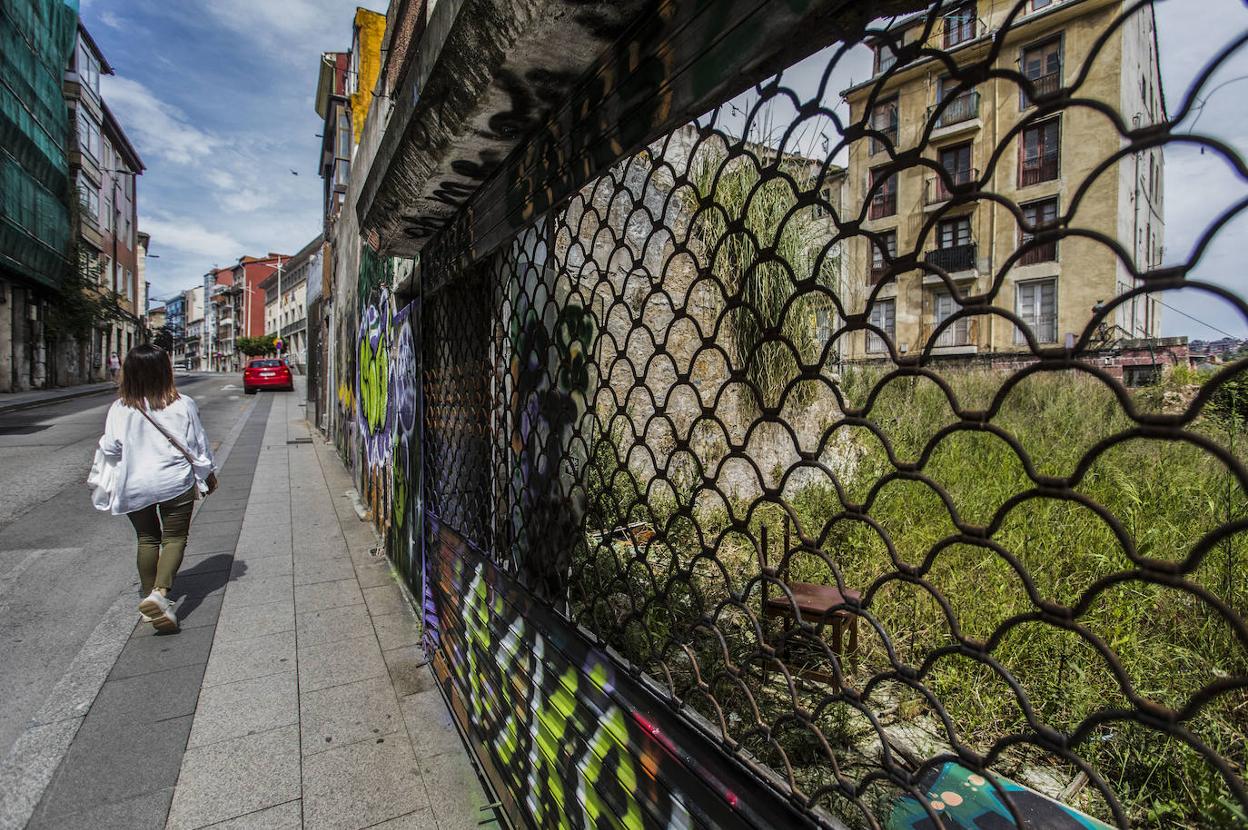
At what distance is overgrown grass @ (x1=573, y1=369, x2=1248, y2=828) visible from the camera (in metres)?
1.64

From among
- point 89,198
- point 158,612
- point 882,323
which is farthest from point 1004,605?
point 89,198

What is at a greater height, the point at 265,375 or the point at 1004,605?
the point at 265,375

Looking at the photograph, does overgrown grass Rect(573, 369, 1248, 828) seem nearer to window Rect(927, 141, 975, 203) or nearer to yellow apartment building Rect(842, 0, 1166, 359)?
yellow apartment building Rect(842, 0, 1166, 359)

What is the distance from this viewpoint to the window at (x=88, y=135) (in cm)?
2534

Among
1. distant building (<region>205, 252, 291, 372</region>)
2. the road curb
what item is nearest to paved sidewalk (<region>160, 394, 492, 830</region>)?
the road curb

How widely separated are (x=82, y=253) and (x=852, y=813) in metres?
32.4

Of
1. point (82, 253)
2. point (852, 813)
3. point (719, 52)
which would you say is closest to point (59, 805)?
point (852, 813)

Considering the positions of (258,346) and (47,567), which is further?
(258,346)

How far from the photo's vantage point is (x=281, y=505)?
7406 millimetres

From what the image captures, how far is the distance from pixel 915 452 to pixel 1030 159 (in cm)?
338

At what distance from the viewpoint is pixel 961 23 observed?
37.8 inches

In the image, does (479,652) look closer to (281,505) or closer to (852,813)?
(852,813)

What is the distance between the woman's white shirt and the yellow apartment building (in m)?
4.31

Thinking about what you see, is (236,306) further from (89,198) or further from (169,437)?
(169,437)
